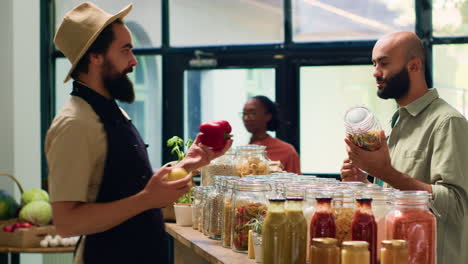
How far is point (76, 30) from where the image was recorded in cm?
233

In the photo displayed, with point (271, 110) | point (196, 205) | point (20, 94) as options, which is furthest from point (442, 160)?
point (20, 94)

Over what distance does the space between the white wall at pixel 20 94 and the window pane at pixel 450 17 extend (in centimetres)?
353

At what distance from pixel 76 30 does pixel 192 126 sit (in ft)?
12.9

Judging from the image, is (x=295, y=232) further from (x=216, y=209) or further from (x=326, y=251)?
(x=216, y=209)

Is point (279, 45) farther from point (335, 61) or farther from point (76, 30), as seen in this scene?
point (76, 30)

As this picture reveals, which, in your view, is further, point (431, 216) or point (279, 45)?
point (279, 45)

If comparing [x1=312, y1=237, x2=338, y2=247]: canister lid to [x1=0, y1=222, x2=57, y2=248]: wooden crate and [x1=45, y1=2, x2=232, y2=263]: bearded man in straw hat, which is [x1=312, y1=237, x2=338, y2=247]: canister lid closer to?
[x1=45, y1=2, x2=232, y2=263]: bearded man in straw hat

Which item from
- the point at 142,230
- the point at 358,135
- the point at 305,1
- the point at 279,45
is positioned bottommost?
the point at 142,230

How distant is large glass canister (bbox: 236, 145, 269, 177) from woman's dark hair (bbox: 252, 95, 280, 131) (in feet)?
7.37

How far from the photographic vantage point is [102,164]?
224 centimetres

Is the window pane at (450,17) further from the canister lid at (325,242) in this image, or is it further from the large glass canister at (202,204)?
the canister lid at (325,242)

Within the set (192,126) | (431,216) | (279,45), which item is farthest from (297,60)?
(431,216)

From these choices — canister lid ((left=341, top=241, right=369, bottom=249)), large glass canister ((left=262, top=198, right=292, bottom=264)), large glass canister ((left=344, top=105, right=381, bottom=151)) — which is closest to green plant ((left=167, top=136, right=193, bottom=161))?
large glass canister ((left=344, top=105, right=381, bottom=151))

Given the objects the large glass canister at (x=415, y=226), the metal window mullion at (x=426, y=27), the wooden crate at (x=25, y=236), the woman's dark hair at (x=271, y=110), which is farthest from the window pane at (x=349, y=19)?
the large glass canister at (x=415, y=226)
